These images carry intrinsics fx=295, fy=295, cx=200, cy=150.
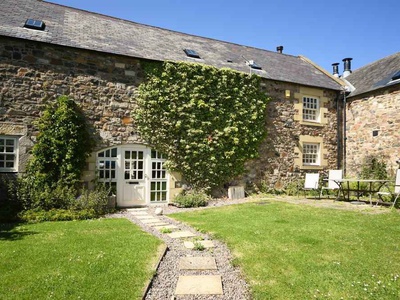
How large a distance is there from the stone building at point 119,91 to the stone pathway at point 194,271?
14.9ft

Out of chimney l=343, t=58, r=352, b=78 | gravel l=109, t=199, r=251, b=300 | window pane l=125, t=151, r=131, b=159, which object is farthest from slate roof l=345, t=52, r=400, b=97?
gravel l=109, t=199, r=251, b=300

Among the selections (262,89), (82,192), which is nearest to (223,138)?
(262,89)

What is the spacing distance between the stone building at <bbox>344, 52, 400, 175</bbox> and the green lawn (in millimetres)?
6049

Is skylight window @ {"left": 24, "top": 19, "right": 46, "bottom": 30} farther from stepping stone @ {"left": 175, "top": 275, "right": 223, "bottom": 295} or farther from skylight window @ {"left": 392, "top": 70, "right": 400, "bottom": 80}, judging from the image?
skylight window @ {"left": 392, "top": 70, "right": 400, "bottom": 80}

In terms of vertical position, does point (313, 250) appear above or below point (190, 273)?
Result: above

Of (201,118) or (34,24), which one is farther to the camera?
(201,118)

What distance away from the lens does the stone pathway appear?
149 inches

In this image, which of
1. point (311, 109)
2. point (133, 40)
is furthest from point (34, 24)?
point (311, 109)

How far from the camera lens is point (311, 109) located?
1459cm

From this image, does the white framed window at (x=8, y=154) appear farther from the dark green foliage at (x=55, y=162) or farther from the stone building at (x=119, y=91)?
the dark green foliage at (x=55, y=162)

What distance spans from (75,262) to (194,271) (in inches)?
73.1

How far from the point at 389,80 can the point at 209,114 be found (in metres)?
8.63

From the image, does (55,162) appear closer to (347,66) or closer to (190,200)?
(190,200)

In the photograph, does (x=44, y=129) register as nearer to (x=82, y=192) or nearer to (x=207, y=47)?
(x=82, y=192)
